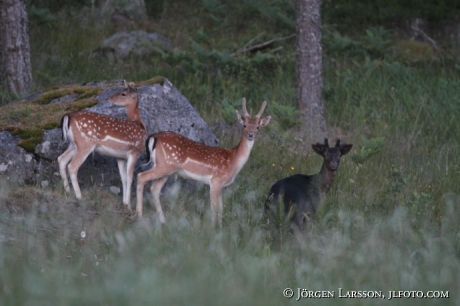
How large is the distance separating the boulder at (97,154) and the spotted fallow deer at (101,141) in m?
0.26

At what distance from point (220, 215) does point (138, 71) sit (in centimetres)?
713

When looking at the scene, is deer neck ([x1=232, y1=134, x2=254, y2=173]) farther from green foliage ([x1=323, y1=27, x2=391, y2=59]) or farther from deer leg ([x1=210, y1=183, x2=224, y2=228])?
green foliage ([x1=323, y1=27, x2=391, y2=59])

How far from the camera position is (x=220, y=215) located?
814cm

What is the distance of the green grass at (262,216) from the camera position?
5242 mm

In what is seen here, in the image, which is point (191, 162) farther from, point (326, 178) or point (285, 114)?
point (285, 114)

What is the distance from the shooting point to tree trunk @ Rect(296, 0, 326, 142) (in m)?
12.3

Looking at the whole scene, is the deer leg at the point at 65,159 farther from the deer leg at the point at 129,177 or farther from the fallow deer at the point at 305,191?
the fallow deer at the point at 305,191

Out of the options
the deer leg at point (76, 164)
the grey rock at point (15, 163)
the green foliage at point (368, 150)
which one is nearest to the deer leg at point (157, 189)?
the deer leg at point (76, 164)

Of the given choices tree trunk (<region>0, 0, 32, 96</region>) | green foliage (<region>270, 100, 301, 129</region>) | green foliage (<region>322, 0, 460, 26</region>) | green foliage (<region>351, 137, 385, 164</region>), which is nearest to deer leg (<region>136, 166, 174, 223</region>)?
green foliage (<region>351, 137, 385, 164</region>)

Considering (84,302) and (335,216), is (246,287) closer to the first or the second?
(84,302)

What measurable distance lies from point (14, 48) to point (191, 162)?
4.98 m


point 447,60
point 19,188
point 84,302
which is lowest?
point 447,60

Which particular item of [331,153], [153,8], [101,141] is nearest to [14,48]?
[101,141]

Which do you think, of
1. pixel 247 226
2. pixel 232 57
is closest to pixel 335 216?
pixel 247 226
